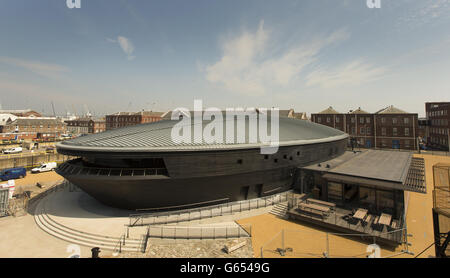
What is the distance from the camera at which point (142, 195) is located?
16.1 m

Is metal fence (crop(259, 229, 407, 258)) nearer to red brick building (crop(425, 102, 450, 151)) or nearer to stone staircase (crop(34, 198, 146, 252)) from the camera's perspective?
stone staircase (crop(34, 198, 146, 252))

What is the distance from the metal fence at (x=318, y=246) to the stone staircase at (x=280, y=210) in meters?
2.48

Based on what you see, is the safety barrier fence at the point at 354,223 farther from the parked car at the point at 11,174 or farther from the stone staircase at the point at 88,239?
the parked car at the point at 11,174

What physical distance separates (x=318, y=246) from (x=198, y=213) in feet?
28.3

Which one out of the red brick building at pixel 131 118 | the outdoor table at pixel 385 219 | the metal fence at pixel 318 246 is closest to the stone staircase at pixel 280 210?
the metal fence at pixel 318 246

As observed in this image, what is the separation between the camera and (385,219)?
1345 centimetres

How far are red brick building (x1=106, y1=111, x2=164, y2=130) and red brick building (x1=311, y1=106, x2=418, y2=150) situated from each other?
66.2 metres

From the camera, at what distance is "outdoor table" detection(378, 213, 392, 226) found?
1289cm

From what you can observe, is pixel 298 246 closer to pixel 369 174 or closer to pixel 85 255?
pixel 369 174

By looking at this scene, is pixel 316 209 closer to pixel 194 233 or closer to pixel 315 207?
pixel 315 207

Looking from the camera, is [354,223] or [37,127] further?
[37,127]

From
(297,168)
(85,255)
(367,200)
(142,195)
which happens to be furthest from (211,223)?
(367,200)

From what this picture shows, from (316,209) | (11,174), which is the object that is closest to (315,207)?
(316,209)

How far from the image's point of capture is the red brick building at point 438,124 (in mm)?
50781
